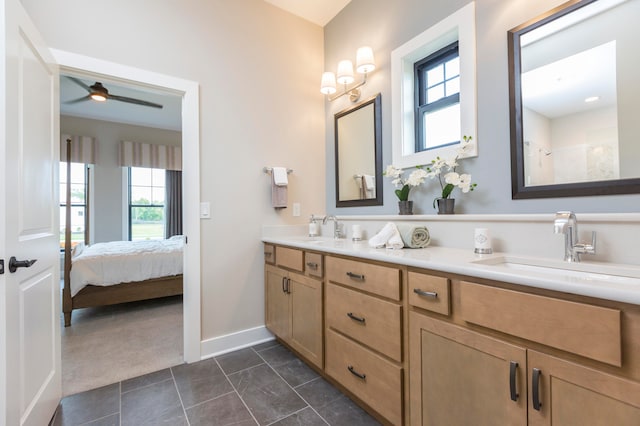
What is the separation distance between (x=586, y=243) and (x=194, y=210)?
2.30 meters

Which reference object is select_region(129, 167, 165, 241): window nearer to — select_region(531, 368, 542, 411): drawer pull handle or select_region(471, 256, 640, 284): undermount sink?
select_region(471, 256, 640, 284): undermount sink

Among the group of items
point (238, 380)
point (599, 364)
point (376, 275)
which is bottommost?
point (238, 380)

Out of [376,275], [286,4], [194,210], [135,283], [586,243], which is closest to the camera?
[586,243]

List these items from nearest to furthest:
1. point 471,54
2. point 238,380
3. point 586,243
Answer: point 586,243 → point 471,54 → point 238,380

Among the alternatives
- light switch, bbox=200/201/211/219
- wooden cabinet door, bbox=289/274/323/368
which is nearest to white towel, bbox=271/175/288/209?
light switch, bbox=200/201/211/219

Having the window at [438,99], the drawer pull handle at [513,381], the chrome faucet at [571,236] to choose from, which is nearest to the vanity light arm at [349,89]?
the window at [438,99]

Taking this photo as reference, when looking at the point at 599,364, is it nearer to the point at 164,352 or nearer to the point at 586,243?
the point at 586,243

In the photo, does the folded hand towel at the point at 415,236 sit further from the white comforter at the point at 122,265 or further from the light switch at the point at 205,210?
the white comforter at the point at 122,265

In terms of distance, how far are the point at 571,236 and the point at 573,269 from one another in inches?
5.2

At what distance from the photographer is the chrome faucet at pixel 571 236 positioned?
1.13 metres

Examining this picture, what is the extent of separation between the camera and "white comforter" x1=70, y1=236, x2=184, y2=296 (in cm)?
302

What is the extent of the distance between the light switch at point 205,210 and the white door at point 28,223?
0.83 metres

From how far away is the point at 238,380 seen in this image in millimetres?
1915

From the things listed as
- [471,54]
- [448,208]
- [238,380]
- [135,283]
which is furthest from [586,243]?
[135,283]
